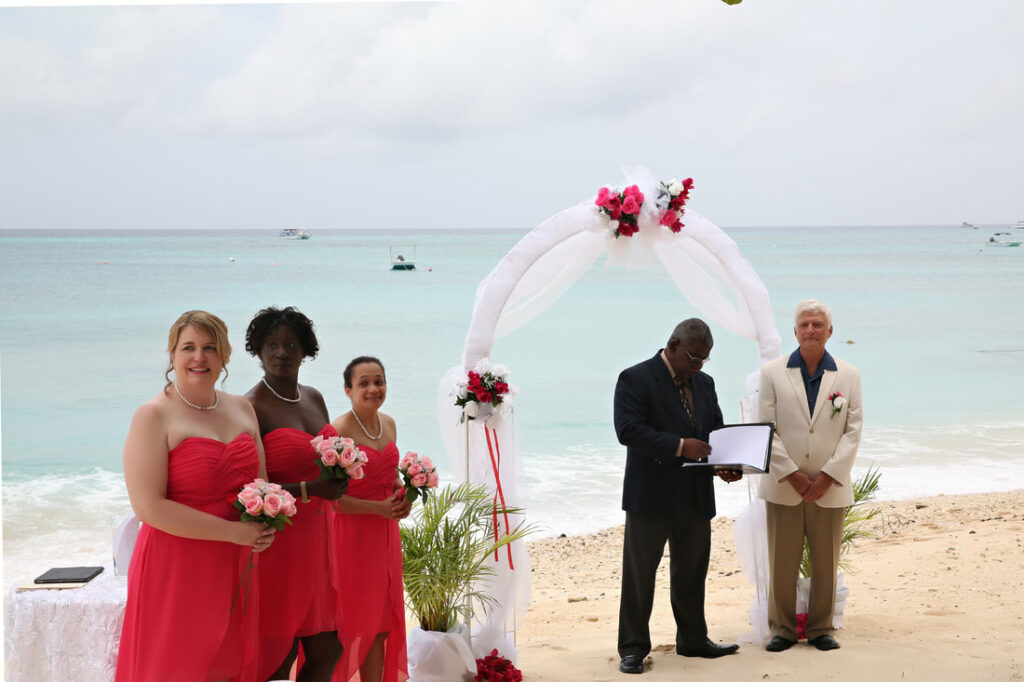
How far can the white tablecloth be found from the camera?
3887mm

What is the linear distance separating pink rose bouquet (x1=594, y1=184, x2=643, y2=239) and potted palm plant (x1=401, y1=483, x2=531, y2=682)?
1609mm

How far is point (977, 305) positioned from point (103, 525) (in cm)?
3222

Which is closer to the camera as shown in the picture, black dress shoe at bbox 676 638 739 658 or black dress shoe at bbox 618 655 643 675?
black dress shoe at bbox 618 655 643 675

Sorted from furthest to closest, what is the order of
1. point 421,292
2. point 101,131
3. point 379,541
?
point 101,131 → point 421,292 → point 379,541

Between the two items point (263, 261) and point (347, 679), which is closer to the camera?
point (347, 679)

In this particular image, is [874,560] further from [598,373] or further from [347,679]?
[598,373]

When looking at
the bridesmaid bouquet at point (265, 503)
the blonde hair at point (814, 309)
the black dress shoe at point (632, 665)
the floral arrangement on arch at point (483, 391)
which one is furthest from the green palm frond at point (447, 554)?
the blonde hair at point (814, 309)

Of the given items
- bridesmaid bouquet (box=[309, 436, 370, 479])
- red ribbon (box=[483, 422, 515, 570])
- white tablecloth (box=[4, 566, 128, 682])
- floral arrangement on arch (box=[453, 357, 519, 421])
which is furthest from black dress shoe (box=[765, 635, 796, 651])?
white tablecloth (box=[4, 566, 128, 682])

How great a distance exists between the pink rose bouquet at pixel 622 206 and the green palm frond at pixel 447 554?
63.4 inches

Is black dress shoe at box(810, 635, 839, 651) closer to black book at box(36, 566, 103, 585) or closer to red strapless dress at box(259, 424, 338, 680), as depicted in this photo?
red strapless dress at box(259, 424, 338, 680)

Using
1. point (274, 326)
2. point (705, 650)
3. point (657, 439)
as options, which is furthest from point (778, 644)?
point (274, 326)

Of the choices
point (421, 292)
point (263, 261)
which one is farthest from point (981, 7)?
point (263, 261)

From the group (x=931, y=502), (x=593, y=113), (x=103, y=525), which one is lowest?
(x=103, y=525)

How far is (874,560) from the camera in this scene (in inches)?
296
